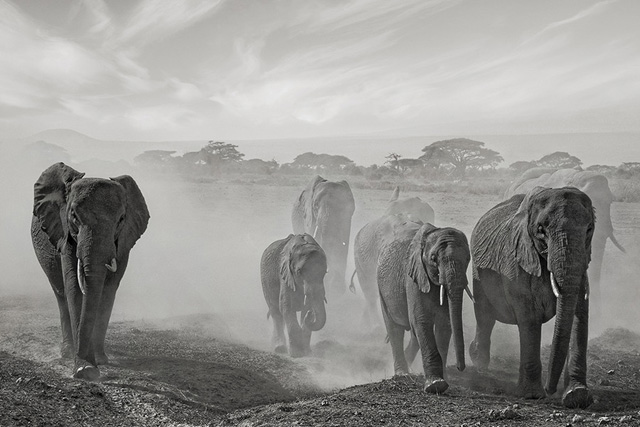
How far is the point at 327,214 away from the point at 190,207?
68.1ft

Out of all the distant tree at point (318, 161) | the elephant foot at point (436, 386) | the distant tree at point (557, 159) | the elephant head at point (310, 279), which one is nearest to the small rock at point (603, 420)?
the elephant foot at point (436, 386)

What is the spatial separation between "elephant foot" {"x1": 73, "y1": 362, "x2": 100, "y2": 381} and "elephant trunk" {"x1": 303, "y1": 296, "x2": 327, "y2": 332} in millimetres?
3825

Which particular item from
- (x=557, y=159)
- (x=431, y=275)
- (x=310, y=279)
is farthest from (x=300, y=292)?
(x=557, y=159)

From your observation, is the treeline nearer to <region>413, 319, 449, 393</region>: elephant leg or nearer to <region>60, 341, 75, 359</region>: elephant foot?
<region>413, 319, 449, 393</region>: elephant leg

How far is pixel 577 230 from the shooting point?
8.02 m

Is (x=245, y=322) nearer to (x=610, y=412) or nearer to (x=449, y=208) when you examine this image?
(x=610, y=412)

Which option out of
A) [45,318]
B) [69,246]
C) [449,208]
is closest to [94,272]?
[69,246]

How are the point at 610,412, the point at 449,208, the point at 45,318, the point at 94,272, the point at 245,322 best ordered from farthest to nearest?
the point at 449,208 → the point at 245,322 → the point at 45,318 → the point at 94,272 → the point at 610,412

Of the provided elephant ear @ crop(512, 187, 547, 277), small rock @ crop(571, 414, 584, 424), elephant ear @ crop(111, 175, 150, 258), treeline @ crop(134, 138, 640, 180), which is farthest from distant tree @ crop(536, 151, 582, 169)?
small rock @ crop(571, 414, 584, 424)

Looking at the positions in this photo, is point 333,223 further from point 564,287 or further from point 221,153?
point 221,153

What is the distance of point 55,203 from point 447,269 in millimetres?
6266

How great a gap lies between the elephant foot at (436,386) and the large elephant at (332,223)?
807cm

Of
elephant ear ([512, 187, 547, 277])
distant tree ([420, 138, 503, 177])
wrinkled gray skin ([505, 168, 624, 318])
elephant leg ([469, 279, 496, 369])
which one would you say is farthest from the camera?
distant tree ([420, 138, 503, 177])

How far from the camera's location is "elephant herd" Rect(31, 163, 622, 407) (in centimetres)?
820
